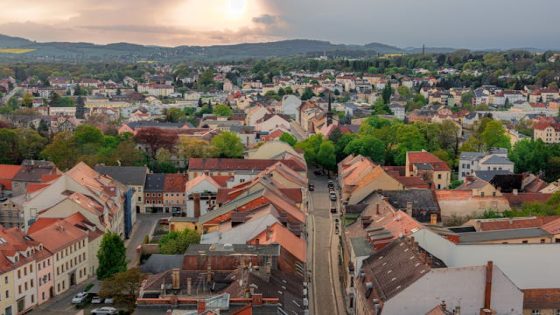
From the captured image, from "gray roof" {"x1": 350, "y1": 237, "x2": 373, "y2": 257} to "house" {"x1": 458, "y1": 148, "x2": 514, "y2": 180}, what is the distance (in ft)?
118

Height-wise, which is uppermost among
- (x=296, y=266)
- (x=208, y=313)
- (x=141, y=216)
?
(x=208, y=313)

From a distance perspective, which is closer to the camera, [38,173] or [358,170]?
[358,170]

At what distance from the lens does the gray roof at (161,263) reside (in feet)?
138

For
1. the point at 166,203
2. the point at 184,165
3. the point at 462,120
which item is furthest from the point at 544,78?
the point at 166,203

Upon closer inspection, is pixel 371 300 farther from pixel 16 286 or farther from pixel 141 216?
pixel 141 216

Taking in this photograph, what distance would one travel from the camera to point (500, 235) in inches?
1682

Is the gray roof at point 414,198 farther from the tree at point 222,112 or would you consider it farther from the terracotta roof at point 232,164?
the tree at point 222,112

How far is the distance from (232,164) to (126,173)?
439 inches

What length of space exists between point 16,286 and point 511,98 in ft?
461

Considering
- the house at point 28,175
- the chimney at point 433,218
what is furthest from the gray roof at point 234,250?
the house at point 28,175

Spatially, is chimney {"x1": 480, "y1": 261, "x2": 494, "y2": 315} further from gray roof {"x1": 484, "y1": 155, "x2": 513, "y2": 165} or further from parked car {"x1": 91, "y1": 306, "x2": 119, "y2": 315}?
gray roof {"x1": 484, "y1": 155, "x2": 513, "y2": 165}

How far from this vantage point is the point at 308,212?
63750mm

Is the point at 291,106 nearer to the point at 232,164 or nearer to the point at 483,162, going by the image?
the point at 232,164

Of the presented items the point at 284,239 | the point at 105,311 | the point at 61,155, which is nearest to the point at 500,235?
the point at 284,239
